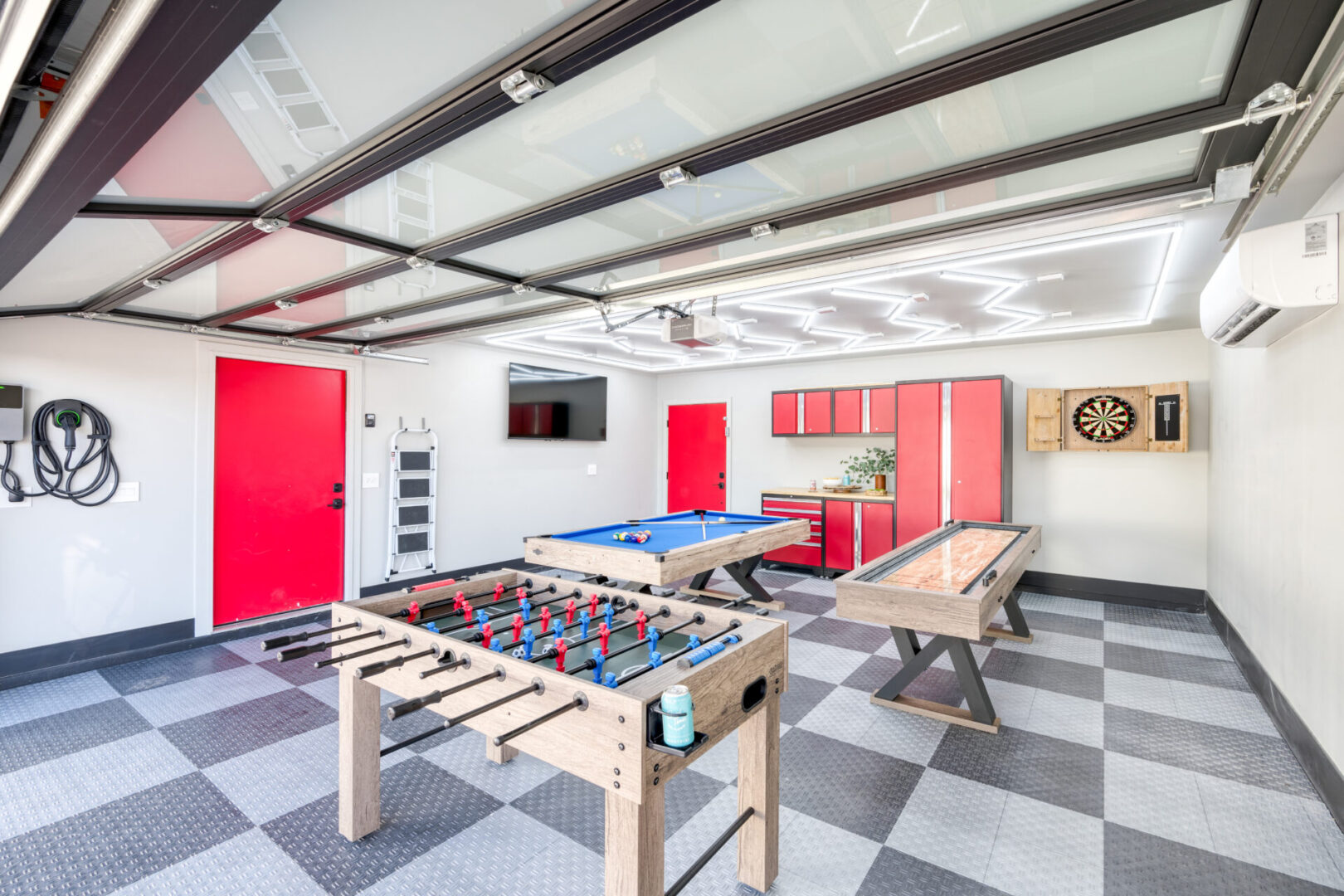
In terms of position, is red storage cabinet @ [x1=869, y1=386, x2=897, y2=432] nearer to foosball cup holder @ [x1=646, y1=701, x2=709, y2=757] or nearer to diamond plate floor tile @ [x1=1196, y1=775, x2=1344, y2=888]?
diamond plate floor tile @ [x1=1196, y1=775, x2=1344, y2=888]

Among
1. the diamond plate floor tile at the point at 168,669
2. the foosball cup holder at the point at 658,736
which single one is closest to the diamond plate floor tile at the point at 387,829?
the foosball cup holder at the point at 658,736

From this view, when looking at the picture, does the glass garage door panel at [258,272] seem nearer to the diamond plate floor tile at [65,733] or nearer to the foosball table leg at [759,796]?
the diamond plate floor tile at [65,733]

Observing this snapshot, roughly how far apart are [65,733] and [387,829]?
2113 mm

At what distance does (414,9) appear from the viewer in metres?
1.15

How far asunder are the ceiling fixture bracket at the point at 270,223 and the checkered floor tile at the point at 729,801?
2241 mm

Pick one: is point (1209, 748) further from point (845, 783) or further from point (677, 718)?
point (677, 718)

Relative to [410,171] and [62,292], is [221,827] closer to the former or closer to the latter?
[410,171]

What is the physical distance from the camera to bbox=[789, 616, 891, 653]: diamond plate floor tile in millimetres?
4164

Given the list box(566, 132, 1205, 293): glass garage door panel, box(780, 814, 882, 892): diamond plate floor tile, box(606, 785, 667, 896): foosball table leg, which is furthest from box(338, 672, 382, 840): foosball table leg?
box(566, 132, 1205, 293): glass garage door panel

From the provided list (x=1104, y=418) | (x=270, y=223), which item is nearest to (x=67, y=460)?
(x=270, y=223)

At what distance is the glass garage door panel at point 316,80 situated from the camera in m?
1.17

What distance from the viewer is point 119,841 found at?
212cm

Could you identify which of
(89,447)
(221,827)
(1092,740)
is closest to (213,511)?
(89,447)

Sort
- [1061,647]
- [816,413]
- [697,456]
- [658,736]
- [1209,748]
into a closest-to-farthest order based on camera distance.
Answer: [658,736], [1209,748], [1061,647], [816,413], [697,456]
